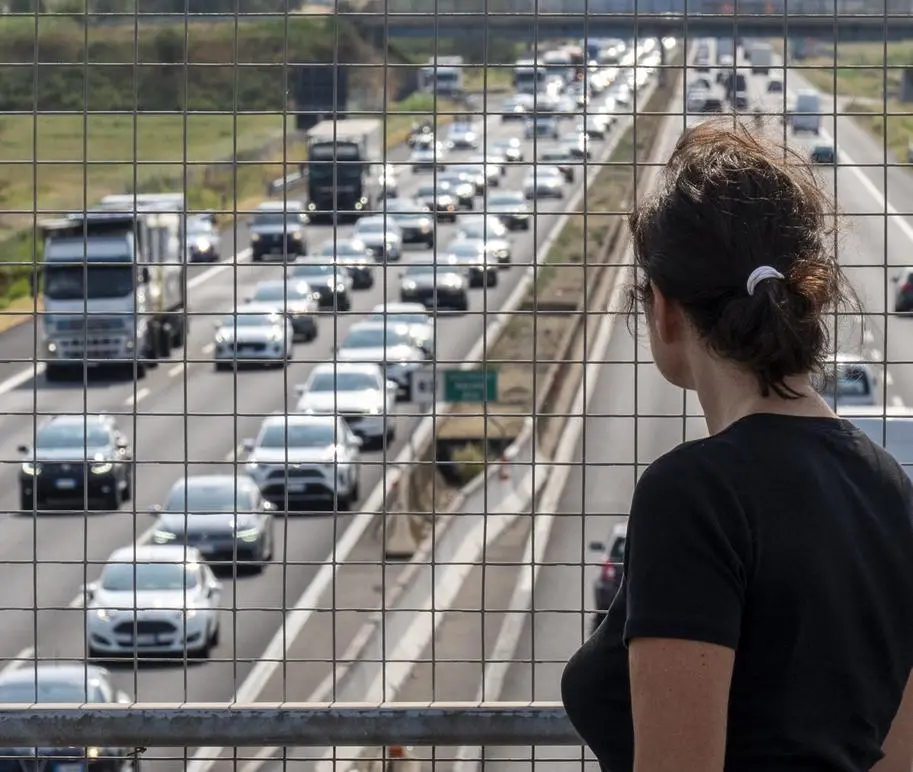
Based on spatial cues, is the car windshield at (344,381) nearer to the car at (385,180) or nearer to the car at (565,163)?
the car at (385,180)

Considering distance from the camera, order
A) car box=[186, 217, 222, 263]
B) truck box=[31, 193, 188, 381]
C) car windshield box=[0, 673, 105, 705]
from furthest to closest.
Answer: car windshield box=[0, 673, 105, 705] < truck box=[31, 193, 188, 381] < car box=[186, 217, 222, 263]

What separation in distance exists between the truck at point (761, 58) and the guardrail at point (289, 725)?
4.16ft

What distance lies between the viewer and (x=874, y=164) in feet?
9.09

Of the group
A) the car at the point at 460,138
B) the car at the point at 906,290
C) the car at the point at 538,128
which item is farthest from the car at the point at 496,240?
the car at the point at 906,290

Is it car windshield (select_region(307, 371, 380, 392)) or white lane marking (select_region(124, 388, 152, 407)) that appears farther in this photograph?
car windshield (select_region(307, 371, 380, 392))

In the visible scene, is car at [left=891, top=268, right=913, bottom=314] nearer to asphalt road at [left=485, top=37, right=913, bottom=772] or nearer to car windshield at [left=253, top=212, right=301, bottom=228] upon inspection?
asphalt road at [left=485, top=37, right=913, bottom=772]

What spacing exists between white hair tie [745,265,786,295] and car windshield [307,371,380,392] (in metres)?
1.31

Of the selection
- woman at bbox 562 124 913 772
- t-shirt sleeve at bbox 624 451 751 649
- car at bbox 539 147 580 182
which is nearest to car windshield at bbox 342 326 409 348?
car at bbox 539 147 580 182

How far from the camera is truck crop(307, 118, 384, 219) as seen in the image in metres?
2.74

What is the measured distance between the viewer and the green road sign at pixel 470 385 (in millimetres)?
2861

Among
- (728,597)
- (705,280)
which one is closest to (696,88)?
(705,280)

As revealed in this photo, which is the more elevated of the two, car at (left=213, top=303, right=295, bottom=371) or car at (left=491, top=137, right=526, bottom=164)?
car at (left=491, top=137, right=526, bottom=164)

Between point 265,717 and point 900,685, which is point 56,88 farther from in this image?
point 900,685

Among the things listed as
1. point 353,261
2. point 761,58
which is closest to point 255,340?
point 353,261
